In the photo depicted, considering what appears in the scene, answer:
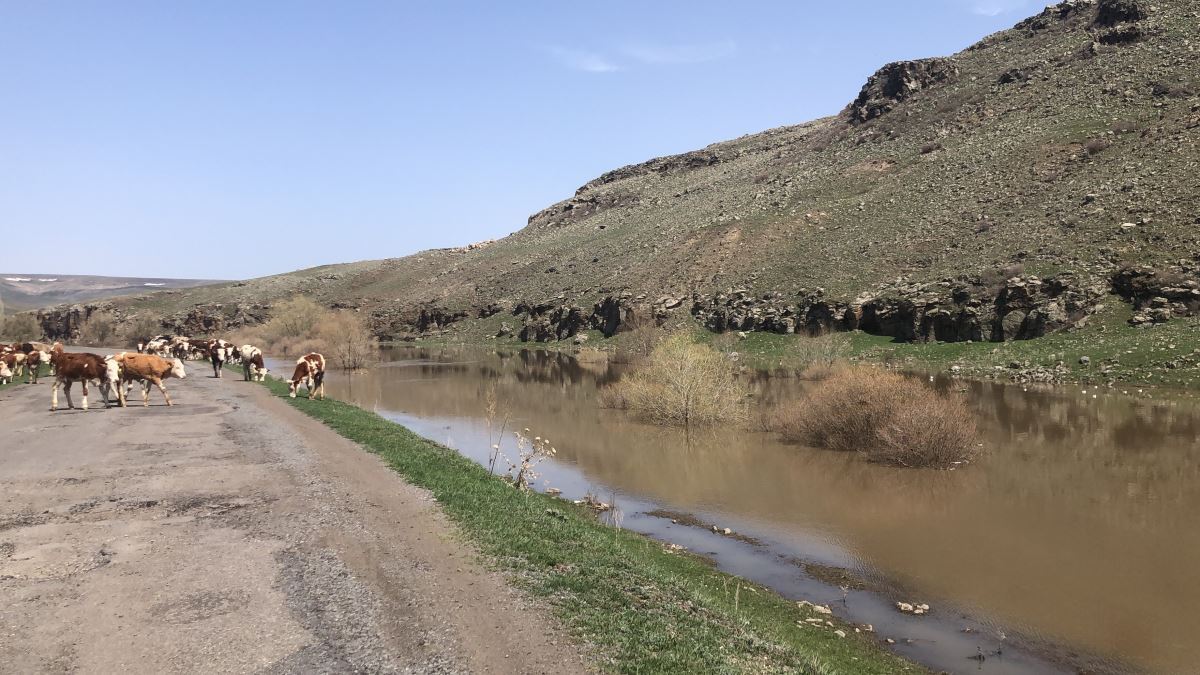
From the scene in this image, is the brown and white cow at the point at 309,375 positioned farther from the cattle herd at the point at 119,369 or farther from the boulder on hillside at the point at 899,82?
the boulder on hillside at the point at 899,82

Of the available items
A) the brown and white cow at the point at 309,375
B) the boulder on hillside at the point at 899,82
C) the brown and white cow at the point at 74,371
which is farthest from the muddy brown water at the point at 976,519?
the boulder on hillside at the point at 899,82

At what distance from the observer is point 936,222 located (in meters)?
57.9

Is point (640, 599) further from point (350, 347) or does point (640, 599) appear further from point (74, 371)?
point (350, 347)

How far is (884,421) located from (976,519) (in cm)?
630

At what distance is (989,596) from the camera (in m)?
11.8

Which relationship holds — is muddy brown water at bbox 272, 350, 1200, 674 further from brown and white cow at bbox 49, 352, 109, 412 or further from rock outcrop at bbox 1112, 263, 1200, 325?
brown and white cow at bbox 49, 352, 109, 412

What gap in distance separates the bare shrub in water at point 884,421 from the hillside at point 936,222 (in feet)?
81.9

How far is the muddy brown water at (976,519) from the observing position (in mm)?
10531

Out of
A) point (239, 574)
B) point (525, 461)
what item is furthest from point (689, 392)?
point (239, 574)

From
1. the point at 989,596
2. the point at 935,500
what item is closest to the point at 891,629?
the point at 989,596

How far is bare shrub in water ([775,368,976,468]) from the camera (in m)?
20.5

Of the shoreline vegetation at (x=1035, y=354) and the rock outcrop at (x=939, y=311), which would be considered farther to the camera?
the rock outcrop at (x=939, y=311)

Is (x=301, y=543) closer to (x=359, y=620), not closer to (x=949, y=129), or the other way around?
(x=359, y=620)

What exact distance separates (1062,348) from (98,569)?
44143 millimetres
